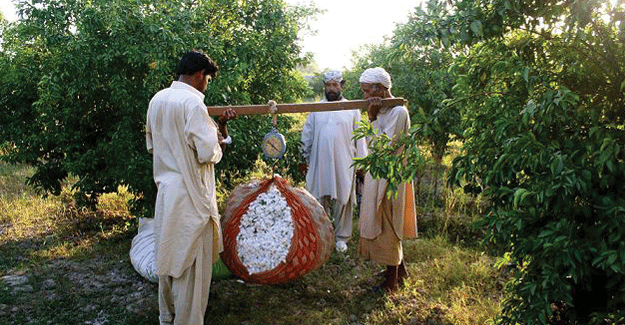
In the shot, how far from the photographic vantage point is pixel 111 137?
230 inches

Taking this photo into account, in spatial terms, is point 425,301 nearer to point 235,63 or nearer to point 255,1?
point 235,63

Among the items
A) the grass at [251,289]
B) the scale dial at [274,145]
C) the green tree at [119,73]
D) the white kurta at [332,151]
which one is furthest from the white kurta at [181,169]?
the white kurta at [332,151]

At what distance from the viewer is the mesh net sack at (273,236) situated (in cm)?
389

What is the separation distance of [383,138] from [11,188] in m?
7.83

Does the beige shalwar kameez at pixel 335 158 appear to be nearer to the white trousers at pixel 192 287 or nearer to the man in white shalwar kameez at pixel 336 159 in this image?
the man in white shalwar kameez at pixel 336 159

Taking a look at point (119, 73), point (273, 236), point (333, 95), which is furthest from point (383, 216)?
point (119, 73)

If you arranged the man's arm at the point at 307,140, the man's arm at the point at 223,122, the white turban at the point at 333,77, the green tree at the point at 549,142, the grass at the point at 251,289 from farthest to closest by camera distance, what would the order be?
the man's arm at the point at 307,140, the white turban at the point at 333,77, the grass at the point at 251,289, the man's arm at the point at 223,122, the green tree at the point at 549,142

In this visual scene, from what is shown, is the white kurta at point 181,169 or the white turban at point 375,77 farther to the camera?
the white turban at point 375,77

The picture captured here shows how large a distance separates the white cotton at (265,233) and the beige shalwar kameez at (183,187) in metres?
0.35

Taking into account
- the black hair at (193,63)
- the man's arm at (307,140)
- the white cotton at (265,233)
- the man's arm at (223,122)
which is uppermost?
the black hair at (193,63)

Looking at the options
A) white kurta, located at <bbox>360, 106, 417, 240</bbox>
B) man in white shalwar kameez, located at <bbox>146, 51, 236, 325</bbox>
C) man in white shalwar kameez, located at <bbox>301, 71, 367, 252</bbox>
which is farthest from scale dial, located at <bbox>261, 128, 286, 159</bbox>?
man in white shalwar kameez, located at <bbox>301, 71, 367, 252</bbox>

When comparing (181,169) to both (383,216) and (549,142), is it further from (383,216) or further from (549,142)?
(549,142)

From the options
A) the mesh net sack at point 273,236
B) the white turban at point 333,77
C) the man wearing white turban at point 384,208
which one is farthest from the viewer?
the white turban at point 333,77

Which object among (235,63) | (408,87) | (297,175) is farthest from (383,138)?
(408,87)
